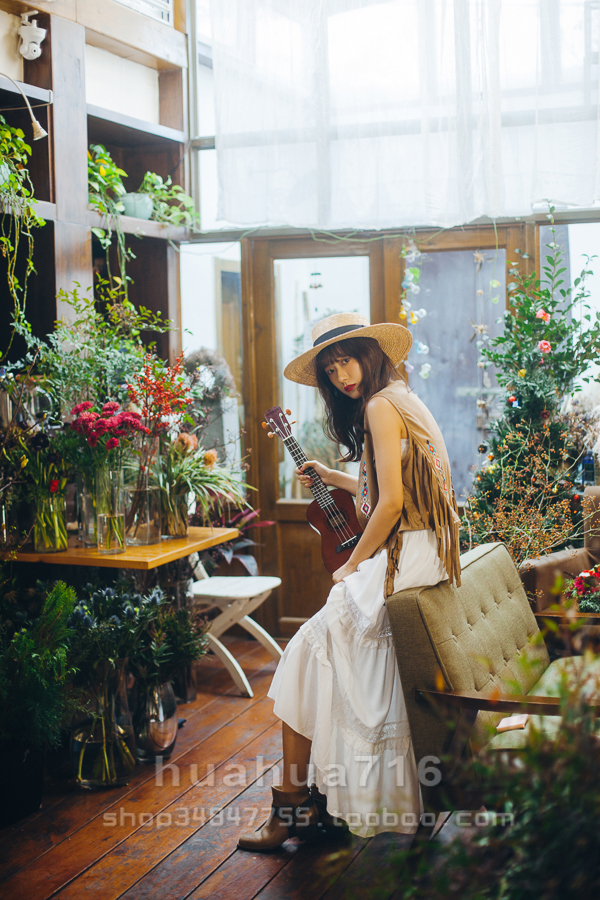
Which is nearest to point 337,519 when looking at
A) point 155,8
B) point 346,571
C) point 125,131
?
point 346,571

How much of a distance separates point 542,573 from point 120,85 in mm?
3481

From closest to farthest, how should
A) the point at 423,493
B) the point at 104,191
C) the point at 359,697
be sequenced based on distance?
the point at 359,697
the point at 423,493
the point at 104,191

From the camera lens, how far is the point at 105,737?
115 inches

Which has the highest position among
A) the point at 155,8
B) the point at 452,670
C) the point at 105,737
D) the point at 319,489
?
the point at 155,8

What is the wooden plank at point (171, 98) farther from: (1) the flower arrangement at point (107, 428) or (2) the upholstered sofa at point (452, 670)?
(2) the upholstered sofa at point (452, 670)

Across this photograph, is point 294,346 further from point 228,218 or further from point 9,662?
point 9,662

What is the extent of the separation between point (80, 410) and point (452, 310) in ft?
7.36

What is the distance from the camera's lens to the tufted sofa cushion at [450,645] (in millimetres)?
2080

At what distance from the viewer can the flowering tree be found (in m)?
3.69

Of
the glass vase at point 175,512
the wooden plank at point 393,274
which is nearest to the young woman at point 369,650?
the glass vase at point 175,512

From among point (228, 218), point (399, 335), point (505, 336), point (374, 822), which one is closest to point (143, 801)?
point (374, 822)

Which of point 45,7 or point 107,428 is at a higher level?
point 45,7

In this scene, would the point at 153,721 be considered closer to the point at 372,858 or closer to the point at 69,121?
the point at 372,858

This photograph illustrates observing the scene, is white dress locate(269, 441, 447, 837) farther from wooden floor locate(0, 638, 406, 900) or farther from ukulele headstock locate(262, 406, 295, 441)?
ukulele headstock locate(262, 406, 295, 441)
